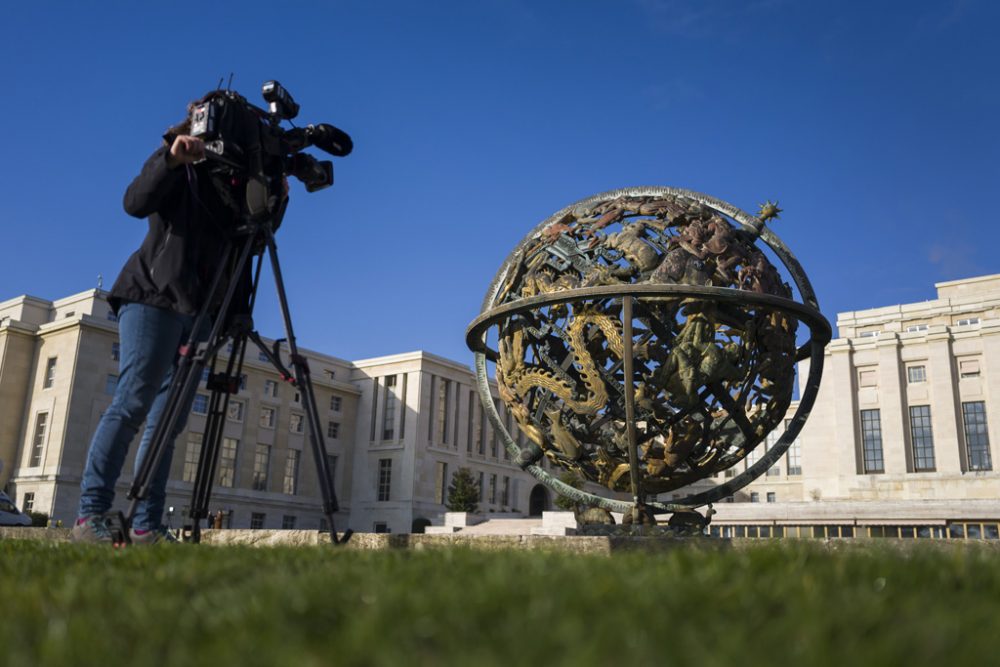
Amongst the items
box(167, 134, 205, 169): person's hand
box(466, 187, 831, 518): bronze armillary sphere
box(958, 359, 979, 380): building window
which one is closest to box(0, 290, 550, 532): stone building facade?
box(958, 359, 979, 380): building window

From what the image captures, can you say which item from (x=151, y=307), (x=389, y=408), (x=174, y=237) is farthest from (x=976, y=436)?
(x=151, y=307)

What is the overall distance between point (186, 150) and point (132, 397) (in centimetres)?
146

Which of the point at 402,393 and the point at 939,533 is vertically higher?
the point at 402,393

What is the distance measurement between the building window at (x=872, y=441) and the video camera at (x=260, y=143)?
174 ft

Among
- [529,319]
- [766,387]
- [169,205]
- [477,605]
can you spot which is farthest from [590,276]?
[477,605]

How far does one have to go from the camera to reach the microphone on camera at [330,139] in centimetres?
535

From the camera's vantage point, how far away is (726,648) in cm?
155

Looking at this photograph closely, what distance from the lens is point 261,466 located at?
55.6 m

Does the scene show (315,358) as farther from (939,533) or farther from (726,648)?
(726,648)

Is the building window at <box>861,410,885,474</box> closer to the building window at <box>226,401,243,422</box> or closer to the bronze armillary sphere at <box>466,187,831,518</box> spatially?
the building window at <box>226,401,243,422</box>

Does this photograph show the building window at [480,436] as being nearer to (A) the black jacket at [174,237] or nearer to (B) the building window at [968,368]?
(B) the building window at [968,368]

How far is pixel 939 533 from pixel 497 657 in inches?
1625

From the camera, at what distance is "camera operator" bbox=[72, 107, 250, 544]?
452 cm

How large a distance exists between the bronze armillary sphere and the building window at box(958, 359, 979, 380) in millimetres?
48895
